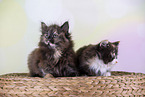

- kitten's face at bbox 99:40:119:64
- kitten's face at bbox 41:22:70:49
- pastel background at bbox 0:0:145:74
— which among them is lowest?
kitten's face at bbox 99:40:119:64

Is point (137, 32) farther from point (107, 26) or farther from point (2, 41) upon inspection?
point (2, 41)

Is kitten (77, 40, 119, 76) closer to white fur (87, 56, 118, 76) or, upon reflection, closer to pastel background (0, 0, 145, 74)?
white fur (87, 56, 118, 76)

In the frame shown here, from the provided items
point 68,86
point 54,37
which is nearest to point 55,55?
point 54,37

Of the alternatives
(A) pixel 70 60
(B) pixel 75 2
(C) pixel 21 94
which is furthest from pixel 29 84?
(B) pixel 75 2

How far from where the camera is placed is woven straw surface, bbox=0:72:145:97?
98 cm

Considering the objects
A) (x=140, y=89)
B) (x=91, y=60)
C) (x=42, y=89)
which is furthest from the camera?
(x=91, y=60)

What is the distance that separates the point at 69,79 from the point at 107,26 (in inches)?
48.6

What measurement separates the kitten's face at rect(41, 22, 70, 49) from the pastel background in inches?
29.3

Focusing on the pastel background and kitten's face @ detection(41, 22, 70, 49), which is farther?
the pastel background

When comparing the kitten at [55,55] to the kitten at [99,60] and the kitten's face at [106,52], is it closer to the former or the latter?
the kitten at [99,60]

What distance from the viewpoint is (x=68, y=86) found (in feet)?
3.22

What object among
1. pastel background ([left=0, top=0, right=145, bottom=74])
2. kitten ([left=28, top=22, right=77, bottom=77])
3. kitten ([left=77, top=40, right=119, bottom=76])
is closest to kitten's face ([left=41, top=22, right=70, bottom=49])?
kitten ([left=28, top=22, right=77, bottom=77])

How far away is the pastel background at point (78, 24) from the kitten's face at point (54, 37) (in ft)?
2.44

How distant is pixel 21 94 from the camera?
1.03 m
